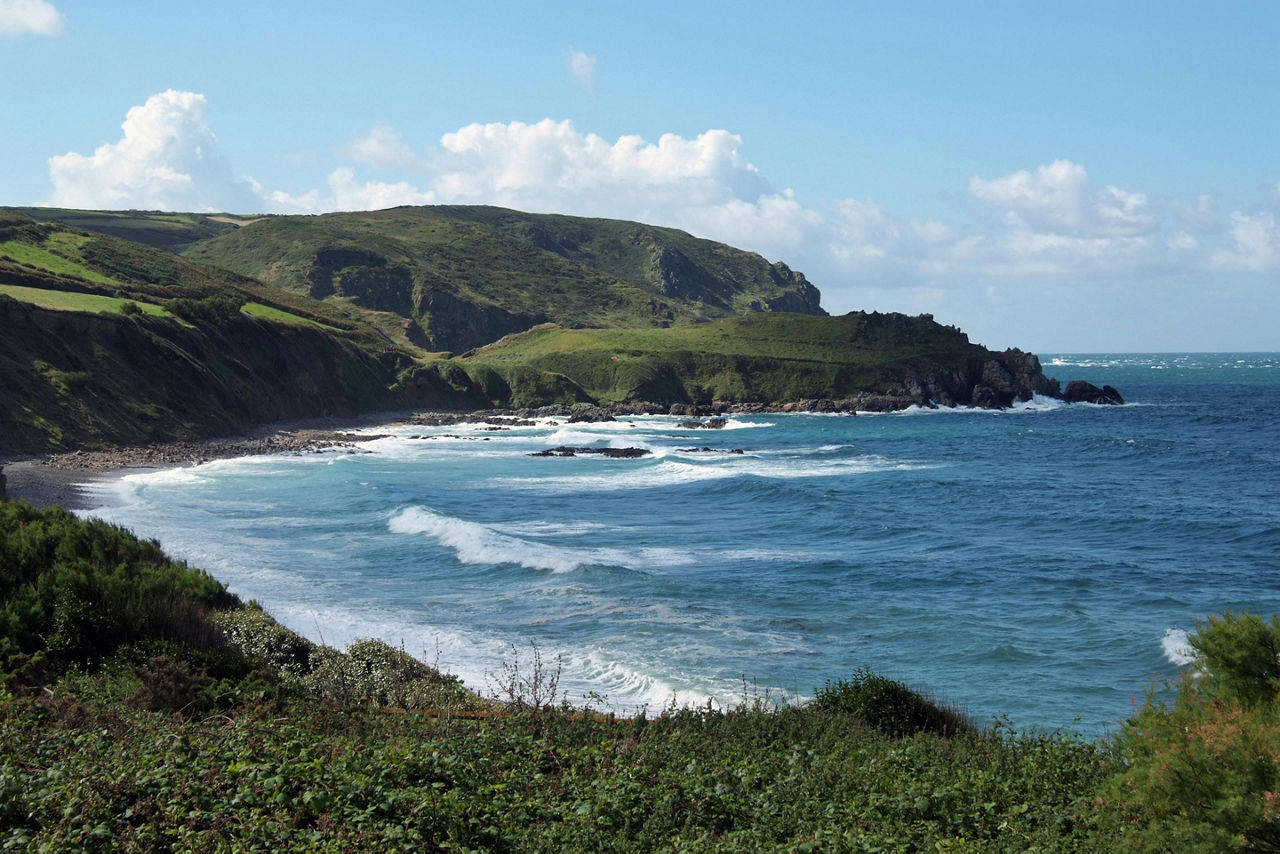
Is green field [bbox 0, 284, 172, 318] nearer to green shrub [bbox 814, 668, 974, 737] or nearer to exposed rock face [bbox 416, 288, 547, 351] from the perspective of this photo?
green shrub [bbox 814, 668, 974, 737]

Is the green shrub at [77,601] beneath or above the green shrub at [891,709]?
above

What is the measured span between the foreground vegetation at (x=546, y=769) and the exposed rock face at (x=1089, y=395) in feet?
382

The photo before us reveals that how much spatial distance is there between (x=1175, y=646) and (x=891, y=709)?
10193mm

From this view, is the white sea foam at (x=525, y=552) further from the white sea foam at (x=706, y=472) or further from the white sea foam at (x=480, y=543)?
the white sea foam at (x=706, y=472)

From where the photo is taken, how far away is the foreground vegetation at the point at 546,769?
7430 mm

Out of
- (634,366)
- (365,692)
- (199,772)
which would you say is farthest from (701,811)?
(634,366)

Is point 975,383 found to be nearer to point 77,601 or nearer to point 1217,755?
point 77,601

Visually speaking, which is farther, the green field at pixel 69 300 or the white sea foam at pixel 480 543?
the green field at pixel 69 300

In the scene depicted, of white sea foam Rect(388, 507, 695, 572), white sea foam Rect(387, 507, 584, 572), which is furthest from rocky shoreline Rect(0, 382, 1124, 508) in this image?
white sea foam Rect(388, 507, 695, 572)

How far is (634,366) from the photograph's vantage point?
11850 centimetres

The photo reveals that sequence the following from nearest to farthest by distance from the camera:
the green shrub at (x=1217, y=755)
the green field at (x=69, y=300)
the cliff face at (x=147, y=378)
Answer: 1. the green shrub at (x=1217, y=755)
2. the cliff face at (x=147, y=378)
3. the green field at (x=69, y=300)

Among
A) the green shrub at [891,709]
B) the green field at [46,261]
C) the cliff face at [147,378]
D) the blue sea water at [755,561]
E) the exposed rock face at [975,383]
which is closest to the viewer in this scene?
the green shrub at [891,709]

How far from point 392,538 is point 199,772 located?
25.5m

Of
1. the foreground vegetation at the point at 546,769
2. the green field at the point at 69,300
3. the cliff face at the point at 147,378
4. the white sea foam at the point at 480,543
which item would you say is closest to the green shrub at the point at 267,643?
the foreground vegetation at the point at 546,769
